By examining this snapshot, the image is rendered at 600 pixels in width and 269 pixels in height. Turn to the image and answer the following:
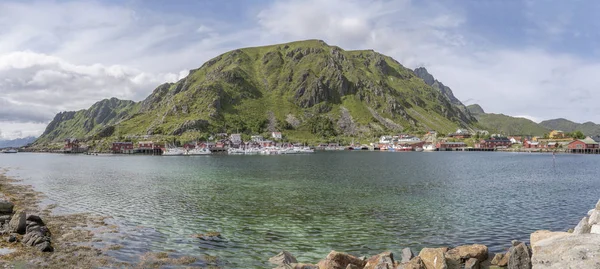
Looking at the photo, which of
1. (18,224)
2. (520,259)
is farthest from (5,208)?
(520,259)

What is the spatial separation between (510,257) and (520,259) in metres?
0.49

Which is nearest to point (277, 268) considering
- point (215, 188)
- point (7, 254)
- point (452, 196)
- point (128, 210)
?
point (7, 254)

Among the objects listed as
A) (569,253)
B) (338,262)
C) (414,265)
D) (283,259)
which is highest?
(569,253)

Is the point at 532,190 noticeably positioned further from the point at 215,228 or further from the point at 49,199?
the point at 49,199

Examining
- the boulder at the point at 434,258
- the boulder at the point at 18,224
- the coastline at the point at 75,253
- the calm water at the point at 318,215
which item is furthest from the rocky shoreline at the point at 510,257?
the boulder at the point at 18,224

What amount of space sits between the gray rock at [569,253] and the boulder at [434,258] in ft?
14.5

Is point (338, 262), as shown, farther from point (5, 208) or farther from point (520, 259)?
point (5, 208)

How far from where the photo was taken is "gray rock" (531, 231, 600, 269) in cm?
1489

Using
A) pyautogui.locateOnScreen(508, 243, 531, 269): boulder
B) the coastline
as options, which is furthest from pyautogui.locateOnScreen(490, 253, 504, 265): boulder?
the coastline

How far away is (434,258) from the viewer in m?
20.4

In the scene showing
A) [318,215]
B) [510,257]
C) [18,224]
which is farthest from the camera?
[318,215]

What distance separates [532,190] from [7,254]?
229ft

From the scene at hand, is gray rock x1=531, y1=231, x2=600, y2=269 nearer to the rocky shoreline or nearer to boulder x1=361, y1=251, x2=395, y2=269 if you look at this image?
the rocky shoreline

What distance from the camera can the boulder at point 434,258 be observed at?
1977 centimetres
